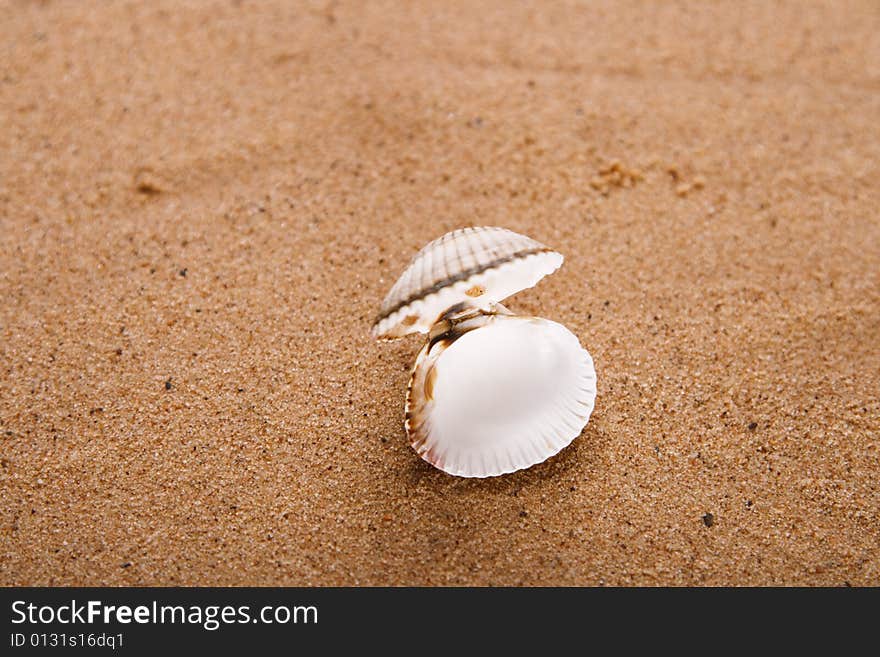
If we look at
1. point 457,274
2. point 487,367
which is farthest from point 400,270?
point 457,274

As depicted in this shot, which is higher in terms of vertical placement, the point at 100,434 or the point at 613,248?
the point at 613,248

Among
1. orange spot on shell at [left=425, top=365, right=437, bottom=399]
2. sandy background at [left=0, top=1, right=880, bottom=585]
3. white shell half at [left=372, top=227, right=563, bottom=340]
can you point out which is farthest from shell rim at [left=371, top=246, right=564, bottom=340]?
sandy background at [left=0, top=1, right=880, bottom=585]

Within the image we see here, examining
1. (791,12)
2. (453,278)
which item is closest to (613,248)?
(453,278)

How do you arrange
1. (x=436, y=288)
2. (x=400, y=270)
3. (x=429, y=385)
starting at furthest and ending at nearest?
(x=400, y=270)
(x=429, y=385)
(x=436, y=288)

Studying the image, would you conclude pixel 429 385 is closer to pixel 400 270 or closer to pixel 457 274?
pixel 457 274

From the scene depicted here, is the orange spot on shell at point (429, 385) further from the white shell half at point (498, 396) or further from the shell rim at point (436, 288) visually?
the shell rim at point (436, 288)
